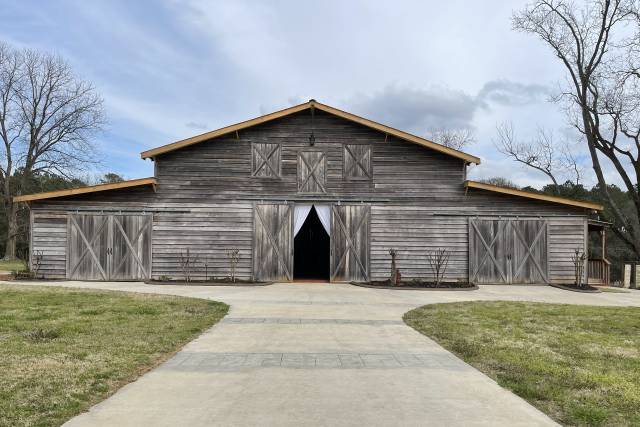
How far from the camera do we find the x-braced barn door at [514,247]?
1858cm

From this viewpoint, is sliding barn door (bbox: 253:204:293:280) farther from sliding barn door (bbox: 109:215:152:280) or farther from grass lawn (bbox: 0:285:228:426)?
grass lawn (bbox: 0:285:228:426)

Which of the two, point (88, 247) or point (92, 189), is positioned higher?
point (92, 189)

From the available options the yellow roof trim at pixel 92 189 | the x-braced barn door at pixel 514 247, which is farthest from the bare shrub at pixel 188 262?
the x-braced barn door at pixel 514 247

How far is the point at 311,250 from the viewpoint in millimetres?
24266

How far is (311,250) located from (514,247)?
30.8 feet

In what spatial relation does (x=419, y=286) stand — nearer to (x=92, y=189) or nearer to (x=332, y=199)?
(x=332, y=199)

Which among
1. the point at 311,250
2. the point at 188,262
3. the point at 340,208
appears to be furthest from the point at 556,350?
the point at 311,250

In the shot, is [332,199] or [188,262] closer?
[188,262]

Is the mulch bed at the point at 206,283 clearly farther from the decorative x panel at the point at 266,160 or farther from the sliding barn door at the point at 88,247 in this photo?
the decorative x panel at the point at 266,160

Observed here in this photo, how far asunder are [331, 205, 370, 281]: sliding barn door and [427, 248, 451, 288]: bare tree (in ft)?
7.62

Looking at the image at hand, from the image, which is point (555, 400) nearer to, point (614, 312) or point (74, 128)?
point (614, 312)

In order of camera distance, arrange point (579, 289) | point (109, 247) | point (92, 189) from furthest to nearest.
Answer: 1. point (109, 247)
2. point (92, 189)
3. point (579, 289)

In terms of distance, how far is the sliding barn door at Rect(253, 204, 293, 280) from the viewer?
18422mm

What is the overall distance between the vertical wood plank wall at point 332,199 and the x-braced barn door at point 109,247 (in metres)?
0.43
